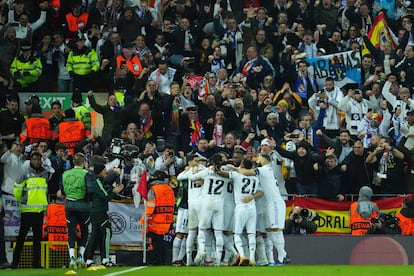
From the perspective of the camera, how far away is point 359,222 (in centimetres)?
2456

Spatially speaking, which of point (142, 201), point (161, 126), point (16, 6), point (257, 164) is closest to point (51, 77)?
point (16, 6)

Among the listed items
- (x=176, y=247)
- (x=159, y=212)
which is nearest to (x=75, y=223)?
(x=159, y=212)

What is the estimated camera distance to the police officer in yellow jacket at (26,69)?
29391 millimetres

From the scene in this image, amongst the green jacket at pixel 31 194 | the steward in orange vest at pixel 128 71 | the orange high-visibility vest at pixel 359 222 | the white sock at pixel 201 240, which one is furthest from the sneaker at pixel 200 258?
the steward in orange vest at pixel 128 71

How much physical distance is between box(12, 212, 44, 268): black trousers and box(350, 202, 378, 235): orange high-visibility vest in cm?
635

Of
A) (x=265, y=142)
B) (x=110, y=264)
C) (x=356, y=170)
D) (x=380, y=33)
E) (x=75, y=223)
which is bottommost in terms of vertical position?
(x=110, y=264)

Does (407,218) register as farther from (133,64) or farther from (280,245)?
(133,64)

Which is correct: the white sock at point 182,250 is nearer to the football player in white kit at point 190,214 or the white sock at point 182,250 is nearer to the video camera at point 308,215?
the football player in white kit at point 190,214

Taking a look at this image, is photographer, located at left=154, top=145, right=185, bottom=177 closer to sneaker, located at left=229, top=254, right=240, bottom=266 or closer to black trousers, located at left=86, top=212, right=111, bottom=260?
sneaker, located at left=229, top=254, right=240, bottom=266

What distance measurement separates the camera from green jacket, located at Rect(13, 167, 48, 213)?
76.5ft

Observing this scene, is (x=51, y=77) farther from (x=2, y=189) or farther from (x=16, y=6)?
(x=2, y=189)

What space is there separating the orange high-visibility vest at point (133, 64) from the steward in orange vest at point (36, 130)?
269cm

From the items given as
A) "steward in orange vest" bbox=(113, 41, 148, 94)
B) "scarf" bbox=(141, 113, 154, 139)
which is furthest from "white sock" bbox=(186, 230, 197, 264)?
"steward in orange vest" bbox=(113, 41, 148, 94)

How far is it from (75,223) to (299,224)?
201 inches
